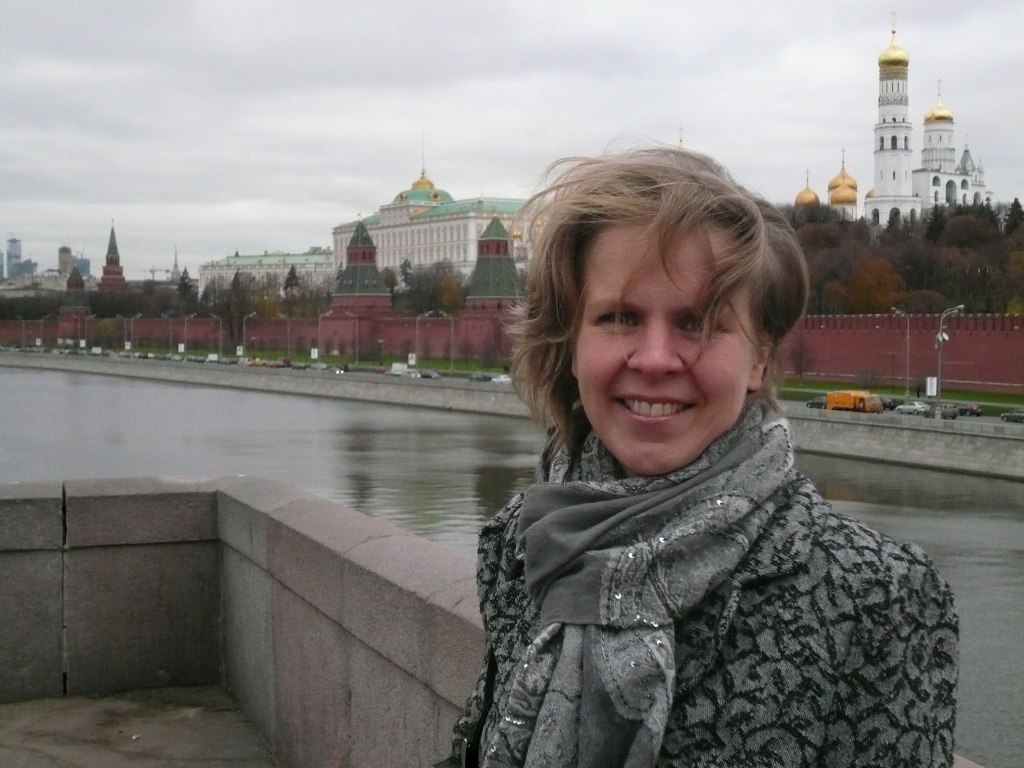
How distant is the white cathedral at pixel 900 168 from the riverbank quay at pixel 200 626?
56846 mm

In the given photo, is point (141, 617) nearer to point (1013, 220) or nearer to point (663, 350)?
point (663, 350)

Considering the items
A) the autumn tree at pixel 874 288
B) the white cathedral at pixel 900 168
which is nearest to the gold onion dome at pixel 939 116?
the white cathedral at pixel 900 168

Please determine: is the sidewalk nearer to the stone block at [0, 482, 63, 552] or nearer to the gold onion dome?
the stone block at [0, 482, 63, 552]

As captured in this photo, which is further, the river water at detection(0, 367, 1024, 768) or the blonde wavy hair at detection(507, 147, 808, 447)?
the river water at detection(0, 367, 1024, 768)

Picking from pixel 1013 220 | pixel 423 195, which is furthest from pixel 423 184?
pixel 1013 220

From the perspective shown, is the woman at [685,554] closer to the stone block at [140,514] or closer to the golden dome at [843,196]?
the stone block at [140,514]

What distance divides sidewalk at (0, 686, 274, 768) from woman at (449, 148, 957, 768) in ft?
5.94

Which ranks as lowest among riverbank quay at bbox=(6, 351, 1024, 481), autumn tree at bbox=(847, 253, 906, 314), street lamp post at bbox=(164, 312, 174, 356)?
riverbank quay at bbox=(6, 351, 1024, 481)

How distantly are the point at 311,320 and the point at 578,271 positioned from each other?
5706cm

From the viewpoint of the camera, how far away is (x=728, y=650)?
906 mm

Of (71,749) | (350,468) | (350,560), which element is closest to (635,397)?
(350,560)

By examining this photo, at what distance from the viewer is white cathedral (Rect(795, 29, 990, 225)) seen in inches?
2496

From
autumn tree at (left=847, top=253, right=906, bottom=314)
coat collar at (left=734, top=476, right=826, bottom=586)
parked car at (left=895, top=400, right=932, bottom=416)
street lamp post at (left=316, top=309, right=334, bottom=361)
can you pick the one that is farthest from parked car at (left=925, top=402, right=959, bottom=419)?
street lamp post at (left=316, top=309, right=334, bottom=361)

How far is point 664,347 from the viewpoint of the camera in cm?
101
